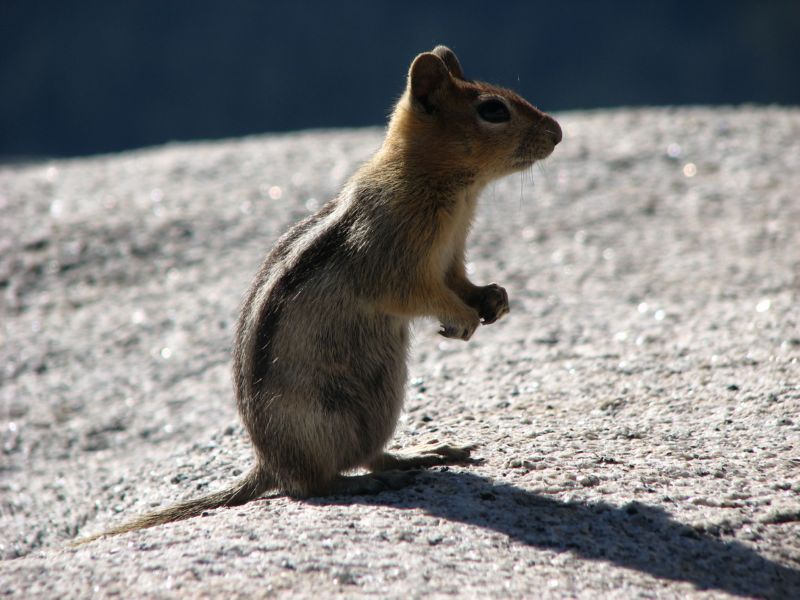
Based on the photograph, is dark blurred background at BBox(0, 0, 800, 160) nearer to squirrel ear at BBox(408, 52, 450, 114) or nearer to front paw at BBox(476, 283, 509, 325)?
squirrel ear at BBox(408, 52, 450, 114)

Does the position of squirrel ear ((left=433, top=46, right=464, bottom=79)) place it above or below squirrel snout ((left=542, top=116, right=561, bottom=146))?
above

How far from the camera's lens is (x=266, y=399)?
3.96 metres

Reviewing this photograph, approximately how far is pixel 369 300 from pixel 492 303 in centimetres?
57

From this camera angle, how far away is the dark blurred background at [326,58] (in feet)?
60.3

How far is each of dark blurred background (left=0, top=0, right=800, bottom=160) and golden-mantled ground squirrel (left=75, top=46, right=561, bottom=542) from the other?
1412cm

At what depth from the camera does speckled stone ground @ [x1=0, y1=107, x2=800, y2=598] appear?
3.33 metres

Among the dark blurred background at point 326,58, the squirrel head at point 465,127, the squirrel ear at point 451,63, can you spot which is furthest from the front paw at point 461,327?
the dark blurred background at point 326,58

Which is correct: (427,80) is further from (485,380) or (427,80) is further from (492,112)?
(485,380)

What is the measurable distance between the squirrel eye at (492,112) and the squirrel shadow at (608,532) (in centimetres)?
148

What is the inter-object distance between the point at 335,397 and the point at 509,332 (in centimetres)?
264

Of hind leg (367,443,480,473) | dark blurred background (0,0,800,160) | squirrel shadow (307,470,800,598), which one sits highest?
dark blurred background (0,0,800,160)

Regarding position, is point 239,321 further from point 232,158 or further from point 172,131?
point 172,131

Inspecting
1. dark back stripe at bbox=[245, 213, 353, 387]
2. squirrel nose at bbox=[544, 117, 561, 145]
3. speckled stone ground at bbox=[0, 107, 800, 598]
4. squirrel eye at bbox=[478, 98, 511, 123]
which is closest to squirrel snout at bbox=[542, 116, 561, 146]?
squirrel nose at bbox=[544, 117, 561, 145]

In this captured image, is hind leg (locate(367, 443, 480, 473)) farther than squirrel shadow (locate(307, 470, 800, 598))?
Yes
